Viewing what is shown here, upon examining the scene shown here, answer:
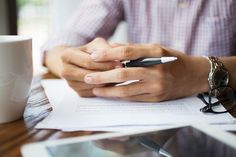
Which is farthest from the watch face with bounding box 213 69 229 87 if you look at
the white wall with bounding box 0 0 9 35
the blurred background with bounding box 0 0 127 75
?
the white wall with bounding box 0 0 9 35

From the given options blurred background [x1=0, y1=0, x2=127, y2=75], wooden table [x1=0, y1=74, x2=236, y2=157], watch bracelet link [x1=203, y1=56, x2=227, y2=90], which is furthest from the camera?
blurred background [x1=0, y1=0, x2=127, y2=75]

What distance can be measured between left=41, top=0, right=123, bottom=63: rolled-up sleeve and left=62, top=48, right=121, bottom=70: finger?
325mm

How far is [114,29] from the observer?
3.79 feet

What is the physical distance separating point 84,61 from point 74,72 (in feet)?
0.10

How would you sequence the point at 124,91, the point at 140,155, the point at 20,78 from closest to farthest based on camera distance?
the point at 140,155, the point at 20,78, the point at 124,91

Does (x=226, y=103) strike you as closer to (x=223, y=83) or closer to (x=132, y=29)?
(x=223, y=83)

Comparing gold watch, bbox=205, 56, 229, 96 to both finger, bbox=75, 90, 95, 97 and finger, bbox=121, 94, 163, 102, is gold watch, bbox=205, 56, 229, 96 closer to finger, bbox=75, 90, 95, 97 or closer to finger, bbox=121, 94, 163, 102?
finger, bbox=121, 94, 163, 102

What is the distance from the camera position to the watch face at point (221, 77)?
676 millimetres

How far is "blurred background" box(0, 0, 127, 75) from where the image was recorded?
1.93 metres

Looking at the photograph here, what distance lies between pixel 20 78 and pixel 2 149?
0.12 metres

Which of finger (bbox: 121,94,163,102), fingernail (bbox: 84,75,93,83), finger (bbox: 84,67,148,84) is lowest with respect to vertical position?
finger (bbox: 121,94,163,102)

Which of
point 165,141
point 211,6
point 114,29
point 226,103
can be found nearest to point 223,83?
point 226,103

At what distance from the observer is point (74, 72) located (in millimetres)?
638

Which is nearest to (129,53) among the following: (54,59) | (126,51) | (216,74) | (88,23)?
(126,51)
